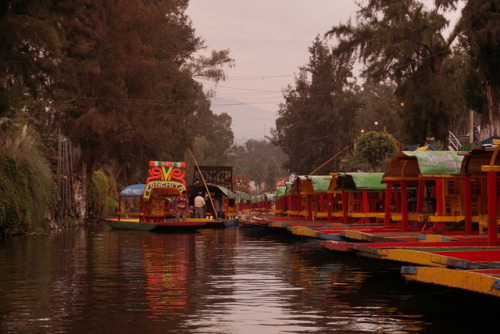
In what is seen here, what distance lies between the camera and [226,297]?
46.4 ft

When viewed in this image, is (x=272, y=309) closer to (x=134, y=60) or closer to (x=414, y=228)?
(x=414, y=228)

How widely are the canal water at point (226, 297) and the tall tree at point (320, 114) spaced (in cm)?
6560

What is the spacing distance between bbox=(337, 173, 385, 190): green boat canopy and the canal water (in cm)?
784

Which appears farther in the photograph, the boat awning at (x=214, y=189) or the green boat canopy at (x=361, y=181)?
the boat awning at (x=214, y=189)

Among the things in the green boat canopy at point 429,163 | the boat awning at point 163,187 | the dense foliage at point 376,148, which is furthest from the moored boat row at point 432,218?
the dense foliage at point 376,148

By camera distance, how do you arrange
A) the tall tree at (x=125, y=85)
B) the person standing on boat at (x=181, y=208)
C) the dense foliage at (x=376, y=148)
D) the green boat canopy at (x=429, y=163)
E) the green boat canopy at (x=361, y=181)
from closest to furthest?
the green boat canopy at (x=429, y=163), the green boat canopy at (x=361, y=181), the person standing on boat at (x=181, y=208), the tall tree at (x=125, y=85), the dense foliage at (x=376, y=148)

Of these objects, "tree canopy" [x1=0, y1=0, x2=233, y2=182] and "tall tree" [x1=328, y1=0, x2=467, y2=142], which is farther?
"tall tree" [x1=328, y1=0, x2=467, y2=142]

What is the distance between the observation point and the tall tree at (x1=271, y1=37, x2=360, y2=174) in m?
88.6

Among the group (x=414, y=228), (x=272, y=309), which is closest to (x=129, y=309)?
(x=272, y=309)

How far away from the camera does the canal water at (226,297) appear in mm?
11188

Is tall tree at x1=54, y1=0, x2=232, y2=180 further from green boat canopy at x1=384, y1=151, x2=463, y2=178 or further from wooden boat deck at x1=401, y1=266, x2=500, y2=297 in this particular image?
wooden boat deck at x1=401, y1=266, x2=500, y2=297

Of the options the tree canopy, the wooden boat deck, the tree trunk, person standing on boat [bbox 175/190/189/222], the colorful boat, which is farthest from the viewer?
person standing on boat [bbox 175/190/189/222]

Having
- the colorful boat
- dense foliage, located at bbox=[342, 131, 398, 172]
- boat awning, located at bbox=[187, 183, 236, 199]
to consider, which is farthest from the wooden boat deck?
dense foliage, located at bbox=[342, 131, 398, 172]

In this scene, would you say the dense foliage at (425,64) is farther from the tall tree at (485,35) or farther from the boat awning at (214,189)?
the boat awning at (214,189)
